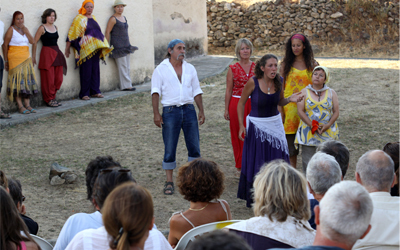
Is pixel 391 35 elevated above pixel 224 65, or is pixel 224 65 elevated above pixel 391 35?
pixel 391 35

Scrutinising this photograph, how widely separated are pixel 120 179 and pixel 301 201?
945mm

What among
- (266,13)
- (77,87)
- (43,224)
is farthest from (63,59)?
(266,13)

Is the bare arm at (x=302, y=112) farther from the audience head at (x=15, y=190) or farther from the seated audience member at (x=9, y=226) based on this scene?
the seated audience member at (x=9, y=226)

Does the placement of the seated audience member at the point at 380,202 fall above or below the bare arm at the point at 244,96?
below

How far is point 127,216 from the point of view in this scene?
172 cm

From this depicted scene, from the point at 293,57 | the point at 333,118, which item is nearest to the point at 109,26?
the point at 293,57

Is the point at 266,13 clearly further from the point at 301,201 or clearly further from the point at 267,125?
the point at 301,201

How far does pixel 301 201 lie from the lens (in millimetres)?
2205

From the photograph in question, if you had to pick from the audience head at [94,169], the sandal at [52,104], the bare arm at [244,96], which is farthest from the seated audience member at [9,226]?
the sandal at [52,104]

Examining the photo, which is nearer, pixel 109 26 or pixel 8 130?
pixel 8 130

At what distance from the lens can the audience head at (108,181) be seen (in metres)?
2.23

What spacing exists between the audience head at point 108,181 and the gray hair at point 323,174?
3.63 feet

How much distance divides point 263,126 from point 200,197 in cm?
183

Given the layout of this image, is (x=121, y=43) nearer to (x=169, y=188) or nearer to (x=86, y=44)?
(x=86, y=44)
